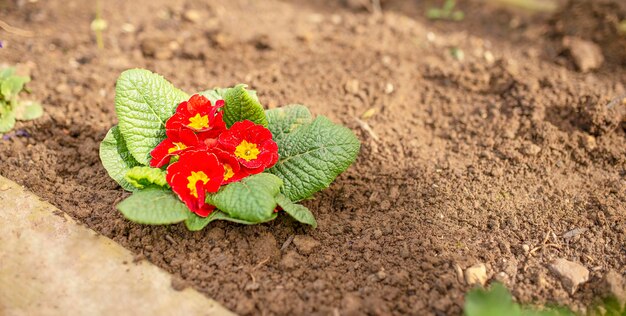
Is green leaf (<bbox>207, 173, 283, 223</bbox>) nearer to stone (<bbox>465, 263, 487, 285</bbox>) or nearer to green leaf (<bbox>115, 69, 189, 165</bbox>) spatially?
green leaf (<bbox>115, 69, 189, 165</bbox>)

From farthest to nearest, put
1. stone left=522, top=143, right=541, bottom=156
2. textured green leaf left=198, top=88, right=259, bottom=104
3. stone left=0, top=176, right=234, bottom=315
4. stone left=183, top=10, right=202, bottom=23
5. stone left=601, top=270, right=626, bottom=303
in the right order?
1. stone left=183, top=10, right=202, bottom=23
2. stone left=522, top=143, right=541, bottom=156
3. textured green leaf left=198, top=88, right=259, bottom=104
4. stone left=601, top=270, right=626, bottom=303
5. stone left=0, top=176, right=234, bottom=315

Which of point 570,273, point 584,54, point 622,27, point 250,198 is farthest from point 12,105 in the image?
point 622,27

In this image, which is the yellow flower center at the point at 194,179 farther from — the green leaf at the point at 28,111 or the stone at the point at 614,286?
the stone at the point at 614,286

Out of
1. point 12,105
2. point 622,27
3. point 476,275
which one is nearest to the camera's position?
point 476,275

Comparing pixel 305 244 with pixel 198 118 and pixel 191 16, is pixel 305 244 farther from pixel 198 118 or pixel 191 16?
pixel 191 16

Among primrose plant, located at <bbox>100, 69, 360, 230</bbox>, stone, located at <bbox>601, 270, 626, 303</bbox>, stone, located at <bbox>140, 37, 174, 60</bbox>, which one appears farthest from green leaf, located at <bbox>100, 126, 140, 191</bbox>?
stone, located at <bbox>601, 270, 626, 303</bbox>

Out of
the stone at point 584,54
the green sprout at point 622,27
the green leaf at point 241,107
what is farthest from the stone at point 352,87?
the green sprout at point 622,27

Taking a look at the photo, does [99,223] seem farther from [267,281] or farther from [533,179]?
[533,179]
